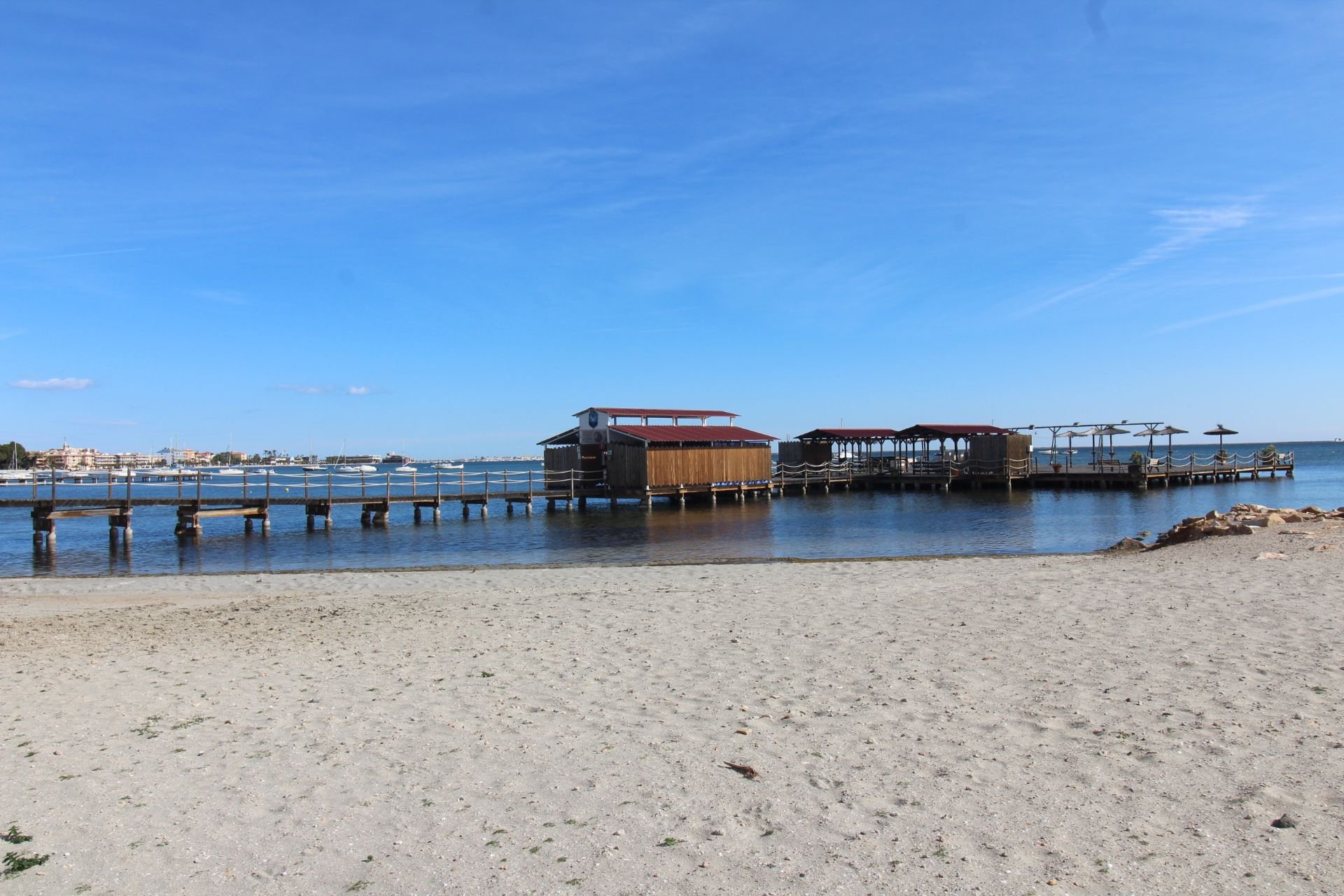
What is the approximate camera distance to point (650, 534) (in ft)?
91.6

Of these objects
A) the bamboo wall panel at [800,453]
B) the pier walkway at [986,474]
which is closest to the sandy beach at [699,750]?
the pier walkway at [986,474]

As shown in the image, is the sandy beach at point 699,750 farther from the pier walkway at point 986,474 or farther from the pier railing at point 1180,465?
the pier railing at point 1180,465

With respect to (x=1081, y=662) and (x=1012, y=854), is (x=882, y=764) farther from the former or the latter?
(x=1081, y=662)

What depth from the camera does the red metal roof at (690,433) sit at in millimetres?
38375

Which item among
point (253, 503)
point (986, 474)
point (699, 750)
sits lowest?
point (699, 750)

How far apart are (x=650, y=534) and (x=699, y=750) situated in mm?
22293

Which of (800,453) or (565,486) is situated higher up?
(800,453)

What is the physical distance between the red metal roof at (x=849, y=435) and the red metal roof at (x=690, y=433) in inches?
229

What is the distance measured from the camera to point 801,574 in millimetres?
14641

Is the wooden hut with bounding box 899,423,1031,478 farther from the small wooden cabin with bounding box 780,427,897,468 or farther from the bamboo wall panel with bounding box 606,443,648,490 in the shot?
the bamboo wall panel with bounding box 606,443,648,490

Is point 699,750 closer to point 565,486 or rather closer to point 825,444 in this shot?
point 565,486

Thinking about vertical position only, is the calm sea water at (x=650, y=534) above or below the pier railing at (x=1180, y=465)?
below

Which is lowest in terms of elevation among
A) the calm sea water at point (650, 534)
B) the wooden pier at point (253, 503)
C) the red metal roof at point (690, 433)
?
the calm sea water at point (650, 534)

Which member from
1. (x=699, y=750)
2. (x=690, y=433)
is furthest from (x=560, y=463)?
(x=699, y=750)
